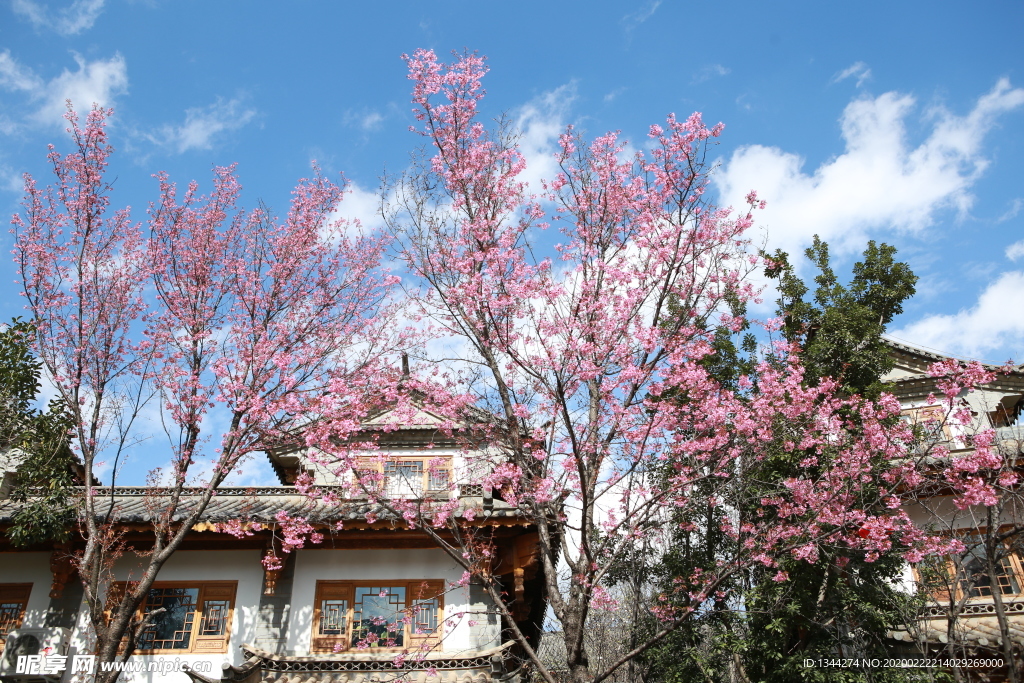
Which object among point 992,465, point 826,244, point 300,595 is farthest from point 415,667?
point 826,244

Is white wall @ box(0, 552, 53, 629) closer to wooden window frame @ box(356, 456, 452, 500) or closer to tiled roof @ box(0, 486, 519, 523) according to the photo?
tiled roof @ box(0, 486, 519, 523)

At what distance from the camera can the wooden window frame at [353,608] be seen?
36.7 ft

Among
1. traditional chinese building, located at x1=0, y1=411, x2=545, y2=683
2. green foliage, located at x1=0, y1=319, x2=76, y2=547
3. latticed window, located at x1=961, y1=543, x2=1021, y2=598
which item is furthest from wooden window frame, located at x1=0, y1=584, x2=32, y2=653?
latticed window, located at x1=961, y1=543, x2=1021, y2=598

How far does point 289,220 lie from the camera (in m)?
13.1

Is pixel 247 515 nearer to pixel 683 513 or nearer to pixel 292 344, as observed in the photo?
pixel 292 344

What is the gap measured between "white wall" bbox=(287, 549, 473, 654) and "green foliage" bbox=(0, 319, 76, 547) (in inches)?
149

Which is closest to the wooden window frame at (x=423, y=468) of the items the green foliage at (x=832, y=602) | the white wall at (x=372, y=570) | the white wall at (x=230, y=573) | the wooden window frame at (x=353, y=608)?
the white wall at (x=372, y=570)

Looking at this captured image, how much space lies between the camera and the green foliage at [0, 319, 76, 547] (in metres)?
10.9

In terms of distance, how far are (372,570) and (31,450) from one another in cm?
618

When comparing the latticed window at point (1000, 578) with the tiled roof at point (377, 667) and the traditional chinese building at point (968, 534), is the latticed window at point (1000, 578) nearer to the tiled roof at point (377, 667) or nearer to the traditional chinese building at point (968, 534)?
the traditional chinese building at point (968, 534)

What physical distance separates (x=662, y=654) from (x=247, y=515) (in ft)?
26.4

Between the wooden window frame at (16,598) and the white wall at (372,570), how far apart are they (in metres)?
4.41

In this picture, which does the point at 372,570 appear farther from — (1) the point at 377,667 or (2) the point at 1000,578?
(2) the point at 1000,578

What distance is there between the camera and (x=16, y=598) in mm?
11602
